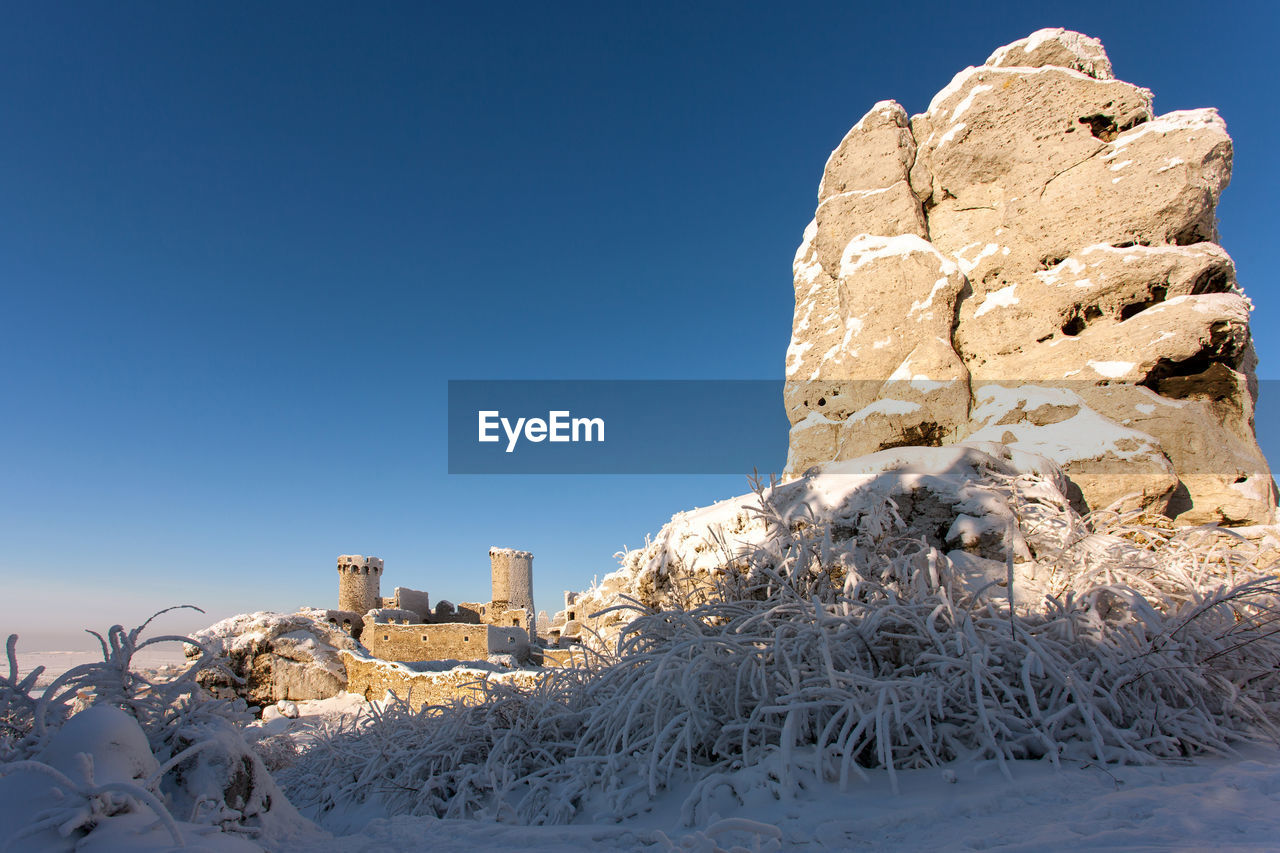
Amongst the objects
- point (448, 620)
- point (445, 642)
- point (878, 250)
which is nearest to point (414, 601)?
point (448, 620)

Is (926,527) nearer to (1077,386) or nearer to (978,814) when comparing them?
(978,814)

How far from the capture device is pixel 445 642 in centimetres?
1812

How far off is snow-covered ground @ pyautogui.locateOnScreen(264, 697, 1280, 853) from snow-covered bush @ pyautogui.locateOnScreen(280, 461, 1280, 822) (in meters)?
0.07

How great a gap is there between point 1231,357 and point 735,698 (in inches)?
395

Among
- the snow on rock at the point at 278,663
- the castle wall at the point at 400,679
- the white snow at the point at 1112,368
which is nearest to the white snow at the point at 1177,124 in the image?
the white snow at the point at 1112,368

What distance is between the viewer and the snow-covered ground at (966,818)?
1.40m

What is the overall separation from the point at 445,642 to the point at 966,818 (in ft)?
61.5

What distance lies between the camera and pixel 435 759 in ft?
9.39

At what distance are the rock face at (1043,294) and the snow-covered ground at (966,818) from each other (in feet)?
19.8

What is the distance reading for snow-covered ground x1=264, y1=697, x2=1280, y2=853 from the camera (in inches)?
55.1

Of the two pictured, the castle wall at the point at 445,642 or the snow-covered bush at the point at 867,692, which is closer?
the snow-covered bush at the point at 867,692

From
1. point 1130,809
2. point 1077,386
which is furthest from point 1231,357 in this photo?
point 1130,809

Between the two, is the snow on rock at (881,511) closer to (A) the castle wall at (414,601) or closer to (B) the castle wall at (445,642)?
(B) the castle wall at (445,642)

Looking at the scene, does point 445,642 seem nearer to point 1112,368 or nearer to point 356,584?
point 356,584
